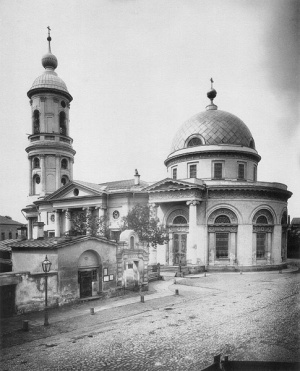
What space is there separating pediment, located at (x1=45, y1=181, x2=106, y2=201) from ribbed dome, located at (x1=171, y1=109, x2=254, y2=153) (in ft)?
34.1

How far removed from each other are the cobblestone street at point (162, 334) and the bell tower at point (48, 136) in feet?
95.9

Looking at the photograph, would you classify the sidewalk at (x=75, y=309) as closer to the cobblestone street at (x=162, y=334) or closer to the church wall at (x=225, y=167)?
the cobblestone street at (x=162, y=334)

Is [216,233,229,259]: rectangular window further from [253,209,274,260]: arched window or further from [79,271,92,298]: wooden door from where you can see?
[79,271,92,298]: wooden door

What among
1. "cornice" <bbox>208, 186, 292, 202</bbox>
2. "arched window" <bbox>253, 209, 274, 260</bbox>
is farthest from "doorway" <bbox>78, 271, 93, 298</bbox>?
"arched window" <bbox>253, 209, 274, 260</bbox>

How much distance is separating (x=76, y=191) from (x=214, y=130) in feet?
59.0

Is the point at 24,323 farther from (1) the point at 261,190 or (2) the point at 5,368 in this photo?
(1) the point at 261,190

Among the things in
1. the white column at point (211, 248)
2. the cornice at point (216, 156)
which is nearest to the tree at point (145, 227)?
the white column at point (211, 248)

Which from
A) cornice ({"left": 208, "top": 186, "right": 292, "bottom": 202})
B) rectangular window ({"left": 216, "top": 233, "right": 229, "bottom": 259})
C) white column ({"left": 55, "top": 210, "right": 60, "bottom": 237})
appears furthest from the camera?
white column ({"left": 55, "top": 210, "right": 60, "bottom": 237})

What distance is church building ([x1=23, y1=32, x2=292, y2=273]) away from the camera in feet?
105

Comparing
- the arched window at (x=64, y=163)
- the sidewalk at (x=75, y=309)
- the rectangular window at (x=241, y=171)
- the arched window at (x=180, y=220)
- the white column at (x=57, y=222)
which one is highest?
the arched window at (x=64, y=163)

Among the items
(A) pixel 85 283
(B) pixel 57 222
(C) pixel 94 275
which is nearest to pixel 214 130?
(B) pixel 57 222

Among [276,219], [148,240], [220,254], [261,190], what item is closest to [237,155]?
[261,190]

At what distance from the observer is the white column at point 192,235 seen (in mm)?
31297

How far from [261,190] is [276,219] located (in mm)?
3634
